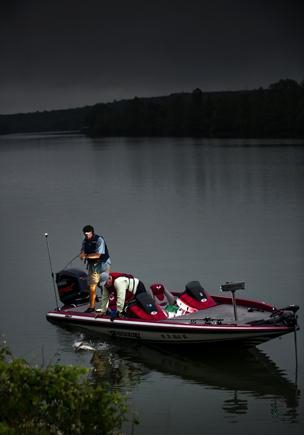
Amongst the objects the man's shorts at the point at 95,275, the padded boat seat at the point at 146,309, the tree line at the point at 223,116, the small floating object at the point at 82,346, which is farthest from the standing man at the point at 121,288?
the tree line at the point at 223,116

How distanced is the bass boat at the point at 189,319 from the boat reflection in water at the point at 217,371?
0.36 m

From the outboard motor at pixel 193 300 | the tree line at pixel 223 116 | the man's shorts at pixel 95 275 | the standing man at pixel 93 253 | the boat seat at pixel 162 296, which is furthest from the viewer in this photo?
the tree line at pixel 223 116

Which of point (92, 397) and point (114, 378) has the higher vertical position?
point (92, 397)

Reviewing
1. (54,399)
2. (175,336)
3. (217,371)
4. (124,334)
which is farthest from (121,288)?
(54,399)

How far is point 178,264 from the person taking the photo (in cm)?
3155

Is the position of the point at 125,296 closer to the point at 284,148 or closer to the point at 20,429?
the point at 20,429

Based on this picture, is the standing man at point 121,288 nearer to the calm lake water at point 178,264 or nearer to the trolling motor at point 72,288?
the calm lake water at point 178,264

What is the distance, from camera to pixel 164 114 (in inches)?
7180

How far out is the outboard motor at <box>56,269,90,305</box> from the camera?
22.2 metres

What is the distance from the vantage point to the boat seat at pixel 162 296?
20.8 m

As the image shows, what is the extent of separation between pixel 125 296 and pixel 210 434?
5.44 m

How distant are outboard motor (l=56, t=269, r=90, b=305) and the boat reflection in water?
2.14 metres

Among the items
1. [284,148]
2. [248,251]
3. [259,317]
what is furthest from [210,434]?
[284,148]

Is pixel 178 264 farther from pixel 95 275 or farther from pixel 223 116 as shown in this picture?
pixel 223 116
